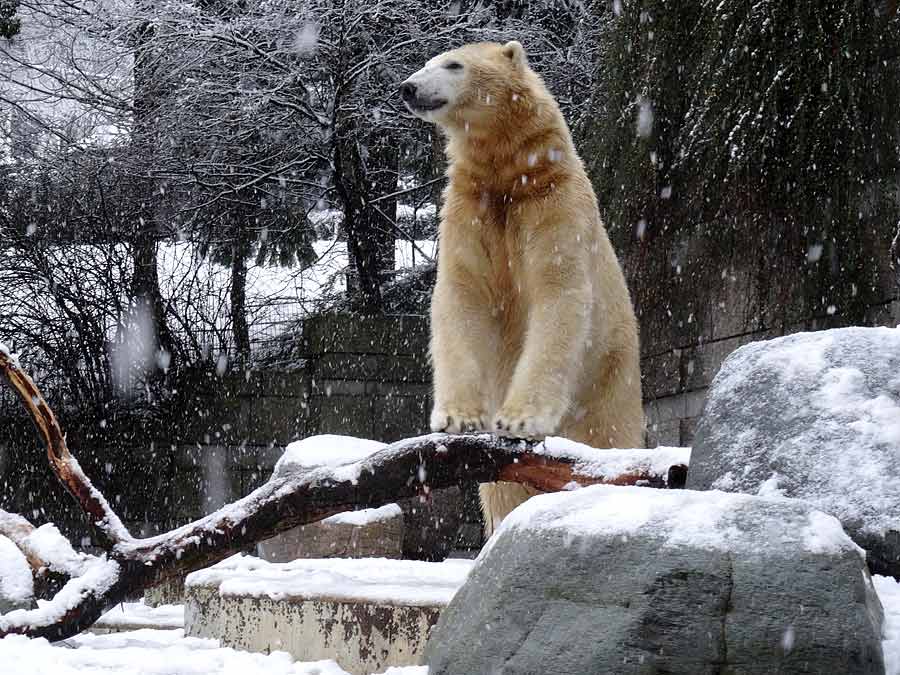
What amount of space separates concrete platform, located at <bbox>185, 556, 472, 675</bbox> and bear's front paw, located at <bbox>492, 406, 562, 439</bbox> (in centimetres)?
45

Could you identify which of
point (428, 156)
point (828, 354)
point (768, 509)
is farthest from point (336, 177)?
point (768, 509)

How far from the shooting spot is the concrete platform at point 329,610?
10.9 ft

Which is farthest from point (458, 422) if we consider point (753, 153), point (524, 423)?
point (753, 153)

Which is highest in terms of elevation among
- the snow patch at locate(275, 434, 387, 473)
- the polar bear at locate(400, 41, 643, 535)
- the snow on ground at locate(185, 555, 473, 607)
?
the polar bear at locate(400, 41, 643, 535)

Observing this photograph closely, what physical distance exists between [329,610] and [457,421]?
0.71 metres

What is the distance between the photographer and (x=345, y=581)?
364 centimetres

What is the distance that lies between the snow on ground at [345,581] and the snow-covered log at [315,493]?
0.24 metres

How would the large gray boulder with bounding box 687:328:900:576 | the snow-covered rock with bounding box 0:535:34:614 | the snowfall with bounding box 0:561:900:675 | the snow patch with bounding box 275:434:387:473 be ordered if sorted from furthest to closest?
1. the snow patch with bounding box 275:434:387:473
2. the snow-covered rock with bounding box 0:535:34:614
3. the snowfall with bounding box 0:561:900:675
4. the large gray boulder with bounding box 687:328:900:576

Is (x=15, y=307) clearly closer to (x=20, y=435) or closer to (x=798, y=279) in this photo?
(x=20, y=435)

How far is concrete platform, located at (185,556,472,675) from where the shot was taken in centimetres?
332

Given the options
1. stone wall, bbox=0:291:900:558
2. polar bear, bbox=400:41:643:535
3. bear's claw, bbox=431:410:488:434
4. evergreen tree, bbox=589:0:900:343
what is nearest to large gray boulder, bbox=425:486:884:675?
bear's claw, bbox=431:410:488:434

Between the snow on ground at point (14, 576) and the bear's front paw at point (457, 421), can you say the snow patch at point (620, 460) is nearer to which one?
the bear's front paw at point (457, 421)

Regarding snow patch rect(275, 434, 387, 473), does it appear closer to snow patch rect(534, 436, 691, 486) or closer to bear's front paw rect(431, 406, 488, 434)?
bear's front paw rect(431, 406, 488, 434)

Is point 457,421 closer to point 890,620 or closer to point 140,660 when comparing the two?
point 140,660
